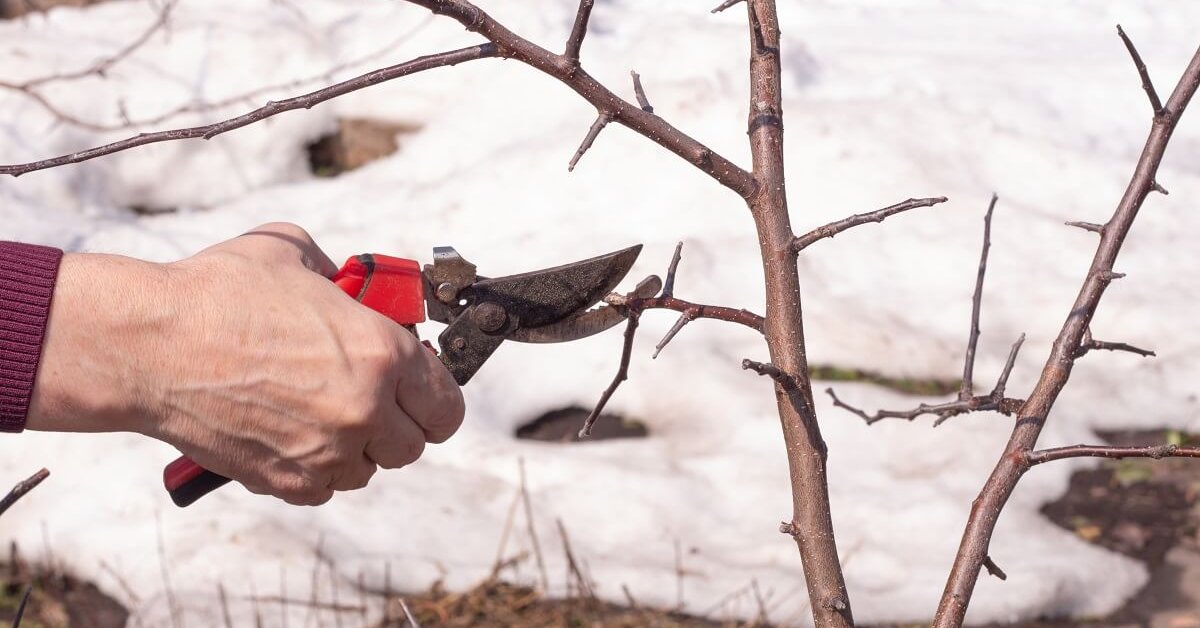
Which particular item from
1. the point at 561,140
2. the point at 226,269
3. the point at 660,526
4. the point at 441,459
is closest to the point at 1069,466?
the point at 660,526

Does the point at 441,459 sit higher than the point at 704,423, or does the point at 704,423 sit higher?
the point at 704,423

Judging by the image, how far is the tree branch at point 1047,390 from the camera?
1.48 m

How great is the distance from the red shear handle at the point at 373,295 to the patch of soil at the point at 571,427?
6.38ft

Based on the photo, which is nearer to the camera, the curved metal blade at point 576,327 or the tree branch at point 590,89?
the tree branch at point 590,89

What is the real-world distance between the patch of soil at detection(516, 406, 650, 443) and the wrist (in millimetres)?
2303

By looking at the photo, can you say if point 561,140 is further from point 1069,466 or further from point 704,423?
point 1069,466

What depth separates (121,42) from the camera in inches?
229

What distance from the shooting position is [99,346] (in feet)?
4.63

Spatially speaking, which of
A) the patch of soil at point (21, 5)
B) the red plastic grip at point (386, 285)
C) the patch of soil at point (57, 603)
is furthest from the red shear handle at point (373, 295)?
the patch of soil at point (21, 5)

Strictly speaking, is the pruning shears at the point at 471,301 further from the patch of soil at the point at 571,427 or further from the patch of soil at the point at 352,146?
the patch of soil at the point at 352,146

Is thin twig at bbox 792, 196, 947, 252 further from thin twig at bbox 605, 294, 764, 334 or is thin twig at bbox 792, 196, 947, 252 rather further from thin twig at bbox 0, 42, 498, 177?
thin twig at bbox 0, 42, 498, 177

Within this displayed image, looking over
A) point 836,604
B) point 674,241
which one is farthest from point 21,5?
point 836,604

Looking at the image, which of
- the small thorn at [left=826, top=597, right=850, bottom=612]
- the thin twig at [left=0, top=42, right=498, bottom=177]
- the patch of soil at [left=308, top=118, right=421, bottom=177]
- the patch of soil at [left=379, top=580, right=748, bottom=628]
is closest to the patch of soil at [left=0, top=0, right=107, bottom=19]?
the patch of soil at [left=308, top=118, right=421, bottom=177]

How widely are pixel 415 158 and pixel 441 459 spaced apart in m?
2.33
